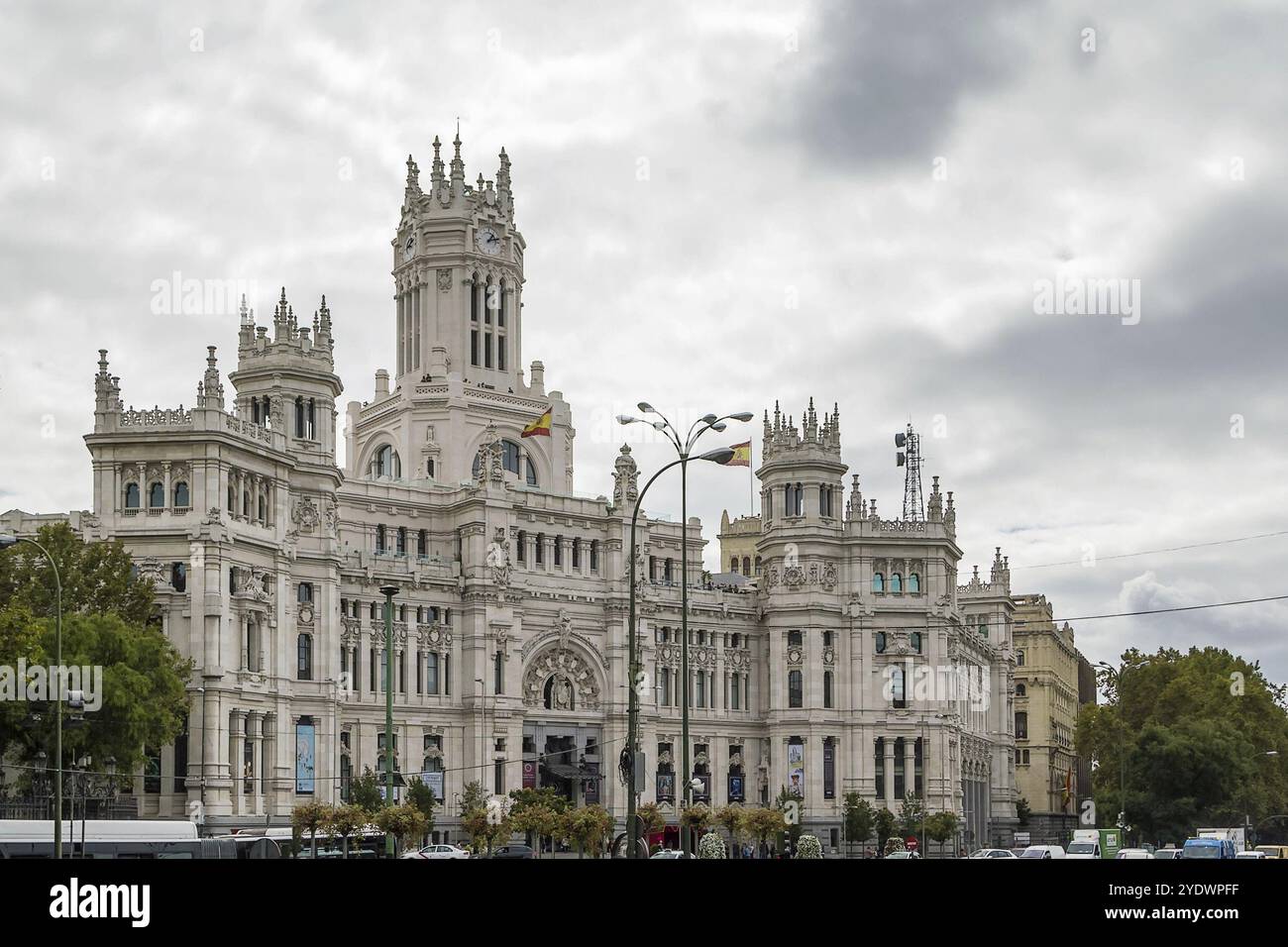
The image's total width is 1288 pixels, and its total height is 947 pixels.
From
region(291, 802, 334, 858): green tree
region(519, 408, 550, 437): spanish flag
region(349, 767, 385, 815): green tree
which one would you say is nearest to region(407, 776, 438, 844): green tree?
region(349, 767, 385, 815): green tree

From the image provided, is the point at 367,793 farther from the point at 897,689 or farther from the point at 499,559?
the point at 897,689

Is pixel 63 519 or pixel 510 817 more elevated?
pixel 63 519

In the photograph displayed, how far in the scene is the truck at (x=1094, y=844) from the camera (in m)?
72.5

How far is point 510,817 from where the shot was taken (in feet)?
273

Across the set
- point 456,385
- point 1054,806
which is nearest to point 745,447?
point 456,385

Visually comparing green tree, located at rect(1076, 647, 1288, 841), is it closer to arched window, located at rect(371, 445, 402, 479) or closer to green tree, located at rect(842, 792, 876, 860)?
green tree, located at rect(842, 792, 876, 860)

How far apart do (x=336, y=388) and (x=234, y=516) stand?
50.7 feet

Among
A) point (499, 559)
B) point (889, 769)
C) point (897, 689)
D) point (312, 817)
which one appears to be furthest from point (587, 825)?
point (897, 689)

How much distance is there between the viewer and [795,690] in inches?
5157

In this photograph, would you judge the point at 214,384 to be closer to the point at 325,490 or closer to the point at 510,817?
the point at 325,490

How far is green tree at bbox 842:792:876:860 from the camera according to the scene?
389 feet

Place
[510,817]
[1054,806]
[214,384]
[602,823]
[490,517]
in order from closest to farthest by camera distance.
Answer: [602,823] → [510,817] → [214,384] → [490,517] → [1054,806]

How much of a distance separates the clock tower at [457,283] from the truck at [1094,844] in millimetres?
60179

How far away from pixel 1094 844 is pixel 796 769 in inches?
→ 2135
